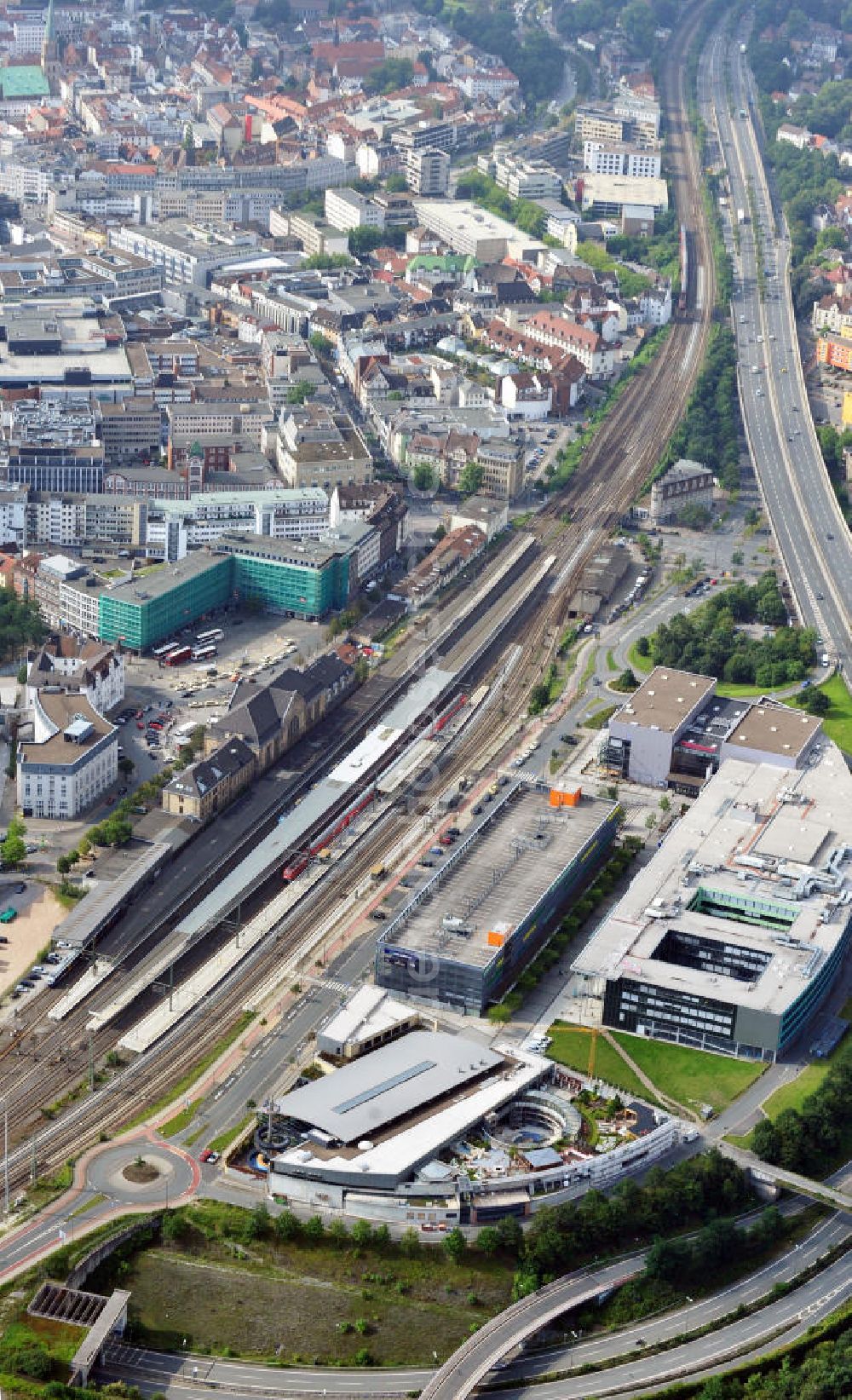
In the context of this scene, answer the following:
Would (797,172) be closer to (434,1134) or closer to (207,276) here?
(207,276)

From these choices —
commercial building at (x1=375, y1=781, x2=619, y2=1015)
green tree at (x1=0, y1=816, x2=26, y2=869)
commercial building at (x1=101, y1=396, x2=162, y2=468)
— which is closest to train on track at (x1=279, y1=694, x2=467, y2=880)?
commercial building at (x1=375, y1=781, x2=619, y2=1015)

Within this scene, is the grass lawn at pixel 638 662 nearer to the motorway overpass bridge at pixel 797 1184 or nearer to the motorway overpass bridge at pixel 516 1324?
the motorway overpass bridge at pixel 797 1184

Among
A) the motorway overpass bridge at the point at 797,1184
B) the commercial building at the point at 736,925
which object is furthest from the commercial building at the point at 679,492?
the motorway overpass bridge at the point at 797,1184

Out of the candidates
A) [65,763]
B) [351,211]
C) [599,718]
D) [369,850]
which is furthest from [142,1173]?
[351,211]

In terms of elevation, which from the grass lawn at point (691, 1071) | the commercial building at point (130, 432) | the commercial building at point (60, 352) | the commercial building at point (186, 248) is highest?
the commercial building at point (186, 248)

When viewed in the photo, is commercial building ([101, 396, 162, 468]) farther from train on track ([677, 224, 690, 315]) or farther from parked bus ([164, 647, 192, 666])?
train on track ([677, 224, 690, 315])

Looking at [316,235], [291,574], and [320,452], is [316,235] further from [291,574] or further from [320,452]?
[291,574]
